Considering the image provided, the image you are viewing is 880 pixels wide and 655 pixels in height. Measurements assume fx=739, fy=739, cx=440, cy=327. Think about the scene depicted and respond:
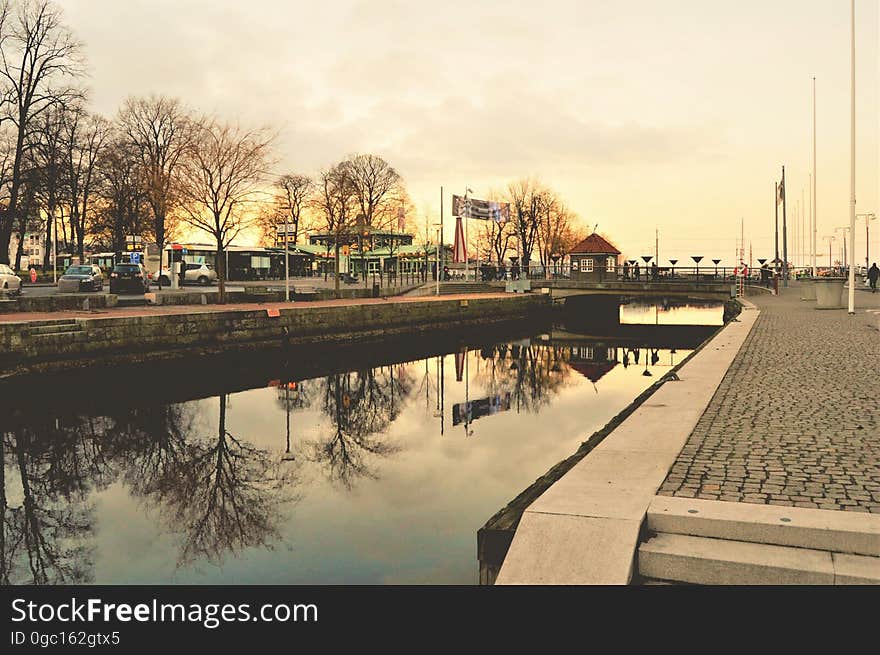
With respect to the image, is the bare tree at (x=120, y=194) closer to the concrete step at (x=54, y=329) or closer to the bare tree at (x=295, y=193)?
the bare tree at (x=295, y=193)

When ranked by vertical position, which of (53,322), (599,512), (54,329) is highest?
(53,322)

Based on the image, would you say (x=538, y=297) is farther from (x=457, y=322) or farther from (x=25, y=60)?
(x=25, y=60)

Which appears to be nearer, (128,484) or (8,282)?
(128,484)

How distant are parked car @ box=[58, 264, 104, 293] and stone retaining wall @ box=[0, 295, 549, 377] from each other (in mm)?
13846

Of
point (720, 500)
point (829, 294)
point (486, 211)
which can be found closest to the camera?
point (720, 500)

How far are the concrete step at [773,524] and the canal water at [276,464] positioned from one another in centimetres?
256

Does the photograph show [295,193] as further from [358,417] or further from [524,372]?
[358,417]

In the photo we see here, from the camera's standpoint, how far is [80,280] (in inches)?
1503

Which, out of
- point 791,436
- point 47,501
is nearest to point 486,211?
point 47,501

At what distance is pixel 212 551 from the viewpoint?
8508 millimetres

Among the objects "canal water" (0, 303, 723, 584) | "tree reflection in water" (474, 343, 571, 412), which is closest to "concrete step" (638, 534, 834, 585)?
"canal water" (0, 303, 723, 584)

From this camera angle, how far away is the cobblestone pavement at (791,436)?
601cm

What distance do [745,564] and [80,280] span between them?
39406mm

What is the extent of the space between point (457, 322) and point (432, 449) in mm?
25635
